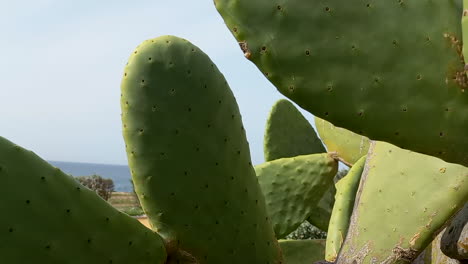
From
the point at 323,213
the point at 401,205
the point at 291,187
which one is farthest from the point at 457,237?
the point at 323,213

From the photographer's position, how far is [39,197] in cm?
147

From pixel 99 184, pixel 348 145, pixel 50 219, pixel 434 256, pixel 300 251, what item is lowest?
pixel 99 184

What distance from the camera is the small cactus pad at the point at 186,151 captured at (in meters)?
1.72

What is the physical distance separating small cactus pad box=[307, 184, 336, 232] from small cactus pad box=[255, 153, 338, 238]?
381 millimetres

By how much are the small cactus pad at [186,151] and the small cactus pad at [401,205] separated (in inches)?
13.0

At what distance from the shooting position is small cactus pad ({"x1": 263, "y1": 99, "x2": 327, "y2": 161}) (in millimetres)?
3270

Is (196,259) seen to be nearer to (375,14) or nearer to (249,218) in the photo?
(249,218)

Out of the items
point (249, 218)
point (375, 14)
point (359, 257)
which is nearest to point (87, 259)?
point (249, 218)

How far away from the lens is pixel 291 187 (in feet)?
9.17

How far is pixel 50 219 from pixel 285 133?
1.97m

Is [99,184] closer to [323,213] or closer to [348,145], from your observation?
[323,213]

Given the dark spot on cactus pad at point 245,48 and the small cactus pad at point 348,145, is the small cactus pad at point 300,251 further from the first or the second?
the dark spot on cactus pad at point 245,48

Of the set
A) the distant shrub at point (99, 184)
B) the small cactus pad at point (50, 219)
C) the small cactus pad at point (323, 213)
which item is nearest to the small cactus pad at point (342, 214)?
the small cactus pad at point (323, 213)

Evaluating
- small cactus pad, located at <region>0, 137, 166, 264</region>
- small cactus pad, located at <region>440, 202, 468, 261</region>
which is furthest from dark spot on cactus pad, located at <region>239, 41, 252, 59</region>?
small cactus pad, located at <region>440, 202, 468, 261</region>
